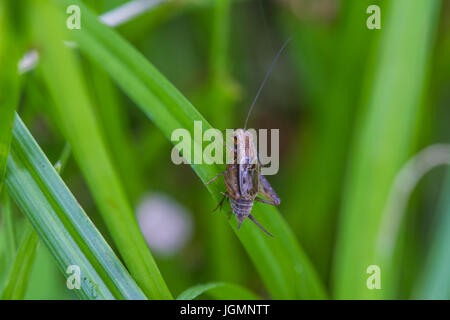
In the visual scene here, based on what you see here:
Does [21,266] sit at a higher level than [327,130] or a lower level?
lower

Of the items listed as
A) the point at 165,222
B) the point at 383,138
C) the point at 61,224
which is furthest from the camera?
the point at 165,222

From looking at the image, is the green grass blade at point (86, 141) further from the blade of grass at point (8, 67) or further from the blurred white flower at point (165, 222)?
the blurred white flower at point (165, 222)

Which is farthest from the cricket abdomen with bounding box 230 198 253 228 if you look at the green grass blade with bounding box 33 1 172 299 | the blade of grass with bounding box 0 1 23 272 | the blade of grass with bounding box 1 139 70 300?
the blade of grass with bounding box 0 1 23 272

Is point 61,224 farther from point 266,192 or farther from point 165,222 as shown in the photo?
point 165,222

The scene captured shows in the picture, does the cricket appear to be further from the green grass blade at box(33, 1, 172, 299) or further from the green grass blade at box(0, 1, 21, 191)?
the green grass blade at box(0, 1, 21, 191)

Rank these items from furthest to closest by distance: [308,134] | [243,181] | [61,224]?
[308,134], [243,181], [61,224]

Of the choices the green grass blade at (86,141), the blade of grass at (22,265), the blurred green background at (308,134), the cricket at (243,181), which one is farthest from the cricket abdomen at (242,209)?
the blade of grass at (22,265)

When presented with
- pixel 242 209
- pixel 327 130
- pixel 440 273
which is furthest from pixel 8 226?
pixel 327 130

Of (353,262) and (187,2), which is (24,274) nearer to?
(353,262)
